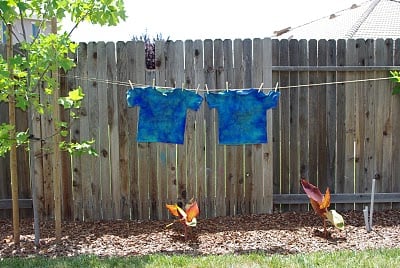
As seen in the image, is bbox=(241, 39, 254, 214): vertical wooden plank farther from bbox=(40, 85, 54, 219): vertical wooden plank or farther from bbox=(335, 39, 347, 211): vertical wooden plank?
bbox=(40, 85, 54, 219): vertical wooden plank

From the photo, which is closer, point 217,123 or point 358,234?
point 358,234

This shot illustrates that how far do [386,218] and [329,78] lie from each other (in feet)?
5.58

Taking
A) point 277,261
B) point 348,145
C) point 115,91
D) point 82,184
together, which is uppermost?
point 115,91

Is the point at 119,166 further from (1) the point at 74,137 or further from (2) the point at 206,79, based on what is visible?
(2) the point at 206,79

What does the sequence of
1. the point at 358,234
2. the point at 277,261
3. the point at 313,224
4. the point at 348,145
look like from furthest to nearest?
the point at 348,145 < the point at 313,224 < the point at 358,234 < the point at 277,261

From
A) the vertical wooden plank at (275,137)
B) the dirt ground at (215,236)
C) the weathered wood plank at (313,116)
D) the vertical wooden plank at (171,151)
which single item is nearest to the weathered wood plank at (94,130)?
the dirt ground at (215,236)

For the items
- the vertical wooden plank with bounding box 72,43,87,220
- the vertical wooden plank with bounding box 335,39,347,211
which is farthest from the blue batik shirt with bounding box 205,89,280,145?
the vertical wooden plank with bounding box 72,43,87,220

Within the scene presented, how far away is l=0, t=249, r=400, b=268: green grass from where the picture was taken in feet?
12.7

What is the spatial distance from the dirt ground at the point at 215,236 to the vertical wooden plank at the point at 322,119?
1.61ft

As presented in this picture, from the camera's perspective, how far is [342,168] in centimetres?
559

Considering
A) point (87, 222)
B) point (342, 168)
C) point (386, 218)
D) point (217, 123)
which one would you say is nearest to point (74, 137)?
point (87, 222)

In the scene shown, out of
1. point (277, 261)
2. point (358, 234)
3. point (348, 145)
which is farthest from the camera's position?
point (348, 145)

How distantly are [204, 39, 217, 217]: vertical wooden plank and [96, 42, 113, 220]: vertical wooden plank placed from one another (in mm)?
1100

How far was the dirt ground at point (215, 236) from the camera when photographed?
446 cm
